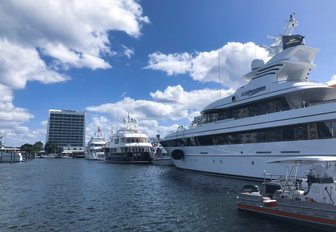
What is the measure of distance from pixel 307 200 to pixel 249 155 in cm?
1454

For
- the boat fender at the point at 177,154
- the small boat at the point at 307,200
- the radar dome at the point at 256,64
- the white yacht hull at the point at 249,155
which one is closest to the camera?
the small boat at the point at 307,200

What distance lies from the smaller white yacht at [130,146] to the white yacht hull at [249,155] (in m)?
34.2

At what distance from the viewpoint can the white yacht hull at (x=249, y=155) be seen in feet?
78.1

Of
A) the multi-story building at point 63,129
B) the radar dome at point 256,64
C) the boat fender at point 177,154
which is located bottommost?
the boat fender at point 177,154

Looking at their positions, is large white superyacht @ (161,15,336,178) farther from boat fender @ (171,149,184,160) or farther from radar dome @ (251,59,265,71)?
boat fender @ (171,149,184,160)

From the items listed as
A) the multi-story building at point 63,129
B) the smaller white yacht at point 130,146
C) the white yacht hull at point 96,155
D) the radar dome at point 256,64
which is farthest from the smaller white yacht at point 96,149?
the radar dome at point 256,64

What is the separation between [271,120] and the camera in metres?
27.5

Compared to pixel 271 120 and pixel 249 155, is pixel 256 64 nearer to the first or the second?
pixel 271 120

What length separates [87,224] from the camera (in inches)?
618

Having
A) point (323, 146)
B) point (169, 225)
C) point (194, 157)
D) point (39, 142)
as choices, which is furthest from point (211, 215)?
point (39, 142)

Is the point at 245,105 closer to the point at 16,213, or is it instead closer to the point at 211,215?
the point at 211,215

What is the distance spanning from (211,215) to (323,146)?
38.1ft

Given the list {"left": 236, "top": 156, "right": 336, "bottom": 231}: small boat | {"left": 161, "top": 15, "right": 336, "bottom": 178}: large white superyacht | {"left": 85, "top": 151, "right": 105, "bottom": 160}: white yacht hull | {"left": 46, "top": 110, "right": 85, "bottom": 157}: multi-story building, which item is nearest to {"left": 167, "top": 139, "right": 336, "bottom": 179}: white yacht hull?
{"left": 161, "top": 15, "right": 336, "bottom": 178}: large white superyacht

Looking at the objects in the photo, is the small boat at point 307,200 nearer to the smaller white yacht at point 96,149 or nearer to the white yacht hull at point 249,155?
the white yacht hull at point 249,155
